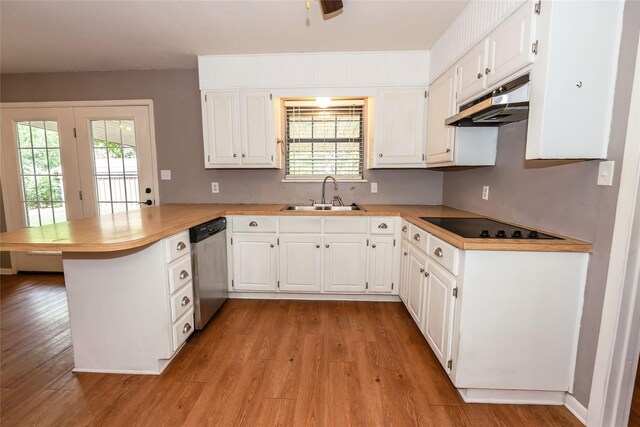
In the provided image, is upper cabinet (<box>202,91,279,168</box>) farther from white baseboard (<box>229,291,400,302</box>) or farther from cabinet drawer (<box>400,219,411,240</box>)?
cabinet drawer (<box>400,219,411,240</box>)

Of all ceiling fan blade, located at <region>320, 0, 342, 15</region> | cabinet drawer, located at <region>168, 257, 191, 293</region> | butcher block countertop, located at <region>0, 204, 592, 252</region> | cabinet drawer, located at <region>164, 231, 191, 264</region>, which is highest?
ceiling fan blade, located at <region>320, 0, 342, 15</region>

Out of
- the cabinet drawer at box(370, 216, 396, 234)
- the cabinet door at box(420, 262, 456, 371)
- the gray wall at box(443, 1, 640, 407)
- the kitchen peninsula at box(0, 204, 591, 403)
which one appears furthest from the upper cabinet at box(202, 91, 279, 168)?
the gray wall at box(443, 1, 640, 407)

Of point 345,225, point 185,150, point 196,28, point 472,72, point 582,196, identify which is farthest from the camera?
point 185,150

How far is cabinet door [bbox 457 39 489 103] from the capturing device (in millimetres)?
1812

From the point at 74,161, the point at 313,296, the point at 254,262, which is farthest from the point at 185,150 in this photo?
the point at 313,296

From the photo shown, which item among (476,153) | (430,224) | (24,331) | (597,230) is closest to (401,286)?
(430,224)

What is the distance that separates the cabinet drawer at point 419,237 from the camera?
204cm

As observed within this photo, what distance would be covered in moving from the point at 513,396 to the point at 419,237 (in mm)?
1073

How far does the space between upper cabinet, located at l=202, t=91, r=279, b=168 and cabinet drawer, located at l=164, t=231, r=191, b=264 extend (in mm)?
1142

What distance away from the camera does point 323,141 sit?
10.8ft

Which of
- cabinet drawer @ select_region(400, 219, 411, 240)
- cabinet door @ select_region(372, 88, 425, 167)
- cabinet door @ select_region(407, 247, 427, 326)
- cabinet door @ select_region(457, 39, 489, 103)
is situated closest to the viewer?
cabinet door @ select_region(457, 39, 489, 103)

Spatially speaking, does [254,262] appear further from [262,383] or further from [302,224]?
[262,383]

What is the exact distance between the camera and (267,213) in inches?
105

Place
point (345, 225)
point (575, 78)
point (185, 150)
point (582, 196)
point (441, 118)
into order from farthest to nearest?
point (185, 150)
point (345, 225)
point (441, 118)
point (582, 196)
point (575, 78)
